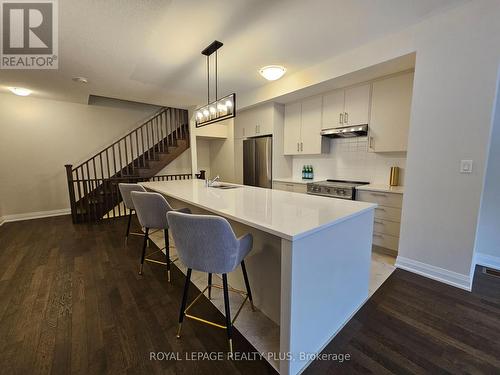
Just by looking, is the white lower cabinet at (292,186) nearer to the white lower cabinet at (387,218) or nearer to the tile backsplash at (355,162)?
the tile backsplash at (355,162)

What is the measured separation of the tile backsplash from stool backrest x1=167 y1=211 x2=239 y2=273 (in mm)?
2881

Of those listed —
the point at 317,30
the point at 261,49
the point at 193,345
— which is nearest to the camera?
the point at 193,345

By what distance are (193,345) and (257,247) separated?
2.57 feet

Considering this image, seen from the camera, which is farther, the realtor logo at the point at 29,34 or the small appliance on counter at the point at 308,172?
the small appliance on counter at the point at 308,172

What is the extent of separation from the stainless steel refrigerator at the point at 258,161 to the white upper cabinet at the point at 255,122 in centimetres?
16

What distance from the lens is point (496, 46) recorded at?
180 cm

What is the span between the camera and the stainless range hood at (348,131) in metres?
3.09

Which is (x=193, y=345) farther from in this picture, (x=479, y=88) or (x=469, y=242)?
(x=479, y=88)

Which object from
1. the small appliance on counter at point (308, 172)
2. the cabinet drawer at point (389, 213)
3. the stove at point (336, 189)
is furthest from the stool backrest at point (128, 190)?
the cabinet drawer at point (389, 213)

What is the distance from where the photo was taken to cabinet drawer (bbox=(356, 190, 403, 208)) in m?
2.60

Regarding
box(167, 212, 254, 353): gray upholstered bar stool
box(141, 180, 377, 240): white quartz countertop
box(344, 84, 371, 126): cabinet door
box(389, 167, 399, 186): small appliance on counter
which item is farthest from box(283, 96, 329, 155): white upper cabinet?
box(167, 212, 254, 353): gray upholstered bar stool

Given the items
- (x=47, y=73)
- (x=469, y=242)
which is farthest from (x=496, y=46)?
→ (x=47, y=73)

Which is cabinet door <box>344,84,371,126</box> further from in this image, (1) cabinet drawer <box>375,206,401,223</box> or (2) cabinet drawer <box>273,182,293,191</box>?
(2) cabinet drawer <box>273,182,293,191</box>

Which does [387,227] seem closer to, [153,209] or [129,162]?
[153,209]
